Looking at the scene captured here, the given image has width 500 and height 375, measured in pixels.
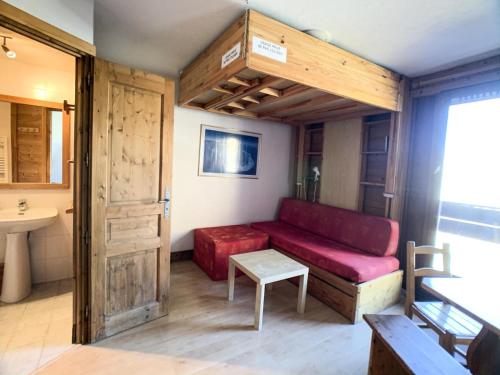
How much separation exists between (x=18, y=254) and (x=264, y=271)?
2401 mm

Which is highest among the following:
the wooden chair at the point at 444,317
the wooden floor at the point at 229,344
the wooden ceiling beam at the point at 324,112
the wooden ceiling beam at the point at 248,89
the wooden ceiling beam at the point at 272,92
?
the wooden ceiling beam at the point at 324,112

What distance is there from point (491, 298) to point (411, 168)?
5.56ft

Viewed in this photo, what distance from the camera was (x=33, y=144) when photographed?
2605 millimetres

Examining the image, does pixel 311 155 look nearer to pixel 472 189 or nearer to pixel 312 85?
pixel 472 189

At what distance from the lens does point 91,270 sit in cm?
183

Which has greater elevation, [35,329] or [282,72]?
[282,72]

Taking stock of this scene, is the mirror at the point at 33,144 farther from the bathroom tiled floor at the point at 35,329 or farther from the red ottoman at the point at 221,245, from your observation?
the red ottoman at the point at 221,245

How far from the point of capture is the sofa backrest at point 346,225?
2.70 metres

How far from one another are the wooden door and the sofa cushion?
1.56m

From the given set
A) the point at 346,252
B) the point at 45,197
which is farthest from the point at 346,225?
the point at 45,197

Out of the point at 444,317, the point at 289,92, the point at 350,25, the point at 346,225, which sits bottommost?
the point at 444,317

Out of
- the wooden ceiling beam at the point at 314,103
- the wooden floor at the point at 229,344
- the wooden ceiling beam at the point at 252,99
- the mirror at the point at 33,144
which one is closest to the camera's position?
the wooden floor at the point at 229,344

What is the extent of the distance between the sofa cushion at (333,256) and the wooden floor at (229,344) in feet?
1.42

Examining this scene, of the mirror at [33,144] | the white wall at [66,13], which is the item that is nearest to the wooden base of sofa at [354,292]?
the white wall at [66,13]
